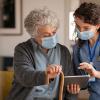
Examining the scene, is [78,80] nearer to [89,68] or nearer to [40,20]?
[89,68]

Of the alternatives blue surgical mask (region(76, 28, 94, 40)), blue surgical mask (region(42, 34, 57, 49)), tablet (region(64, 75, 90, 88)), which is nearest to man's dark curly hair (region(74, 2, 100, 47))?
blue surgical mask (region(76, 28, 94, 40))

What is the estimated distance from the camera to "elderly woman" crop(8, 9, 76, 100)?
1.45m

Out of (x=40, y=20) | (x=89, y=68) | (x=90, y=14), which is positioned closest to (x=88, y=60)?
(x=89, y=68)

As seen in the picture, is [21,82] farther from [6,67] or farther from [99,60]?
[6,67]

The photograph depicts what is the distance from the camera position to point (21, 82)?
142cm

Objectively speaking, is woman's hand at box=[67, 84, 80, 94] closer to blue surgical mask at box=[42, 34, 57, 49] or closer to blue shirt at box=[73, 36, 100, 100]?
blue shirt at box=[73, 36, 100, 100]

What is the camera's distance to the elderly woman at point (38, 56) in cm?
145

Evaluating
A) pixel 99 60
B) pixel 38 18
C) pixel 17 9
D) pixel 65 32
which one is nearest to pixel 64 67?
pixel 99 60

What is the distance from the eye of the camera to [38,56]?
1501mm

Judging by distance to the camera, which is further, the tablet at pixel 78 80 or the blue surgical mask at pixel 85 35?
the blue surgical mask at pixel 85 35

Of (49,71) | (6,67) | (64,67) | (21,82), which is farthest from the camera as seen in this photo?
(6,67)

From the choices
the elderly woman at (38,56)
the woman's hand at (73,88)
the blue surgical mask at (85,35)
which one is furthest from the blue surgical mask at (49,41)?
the woman's hand at (73,88)

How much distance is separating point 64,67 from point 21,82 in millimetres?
269

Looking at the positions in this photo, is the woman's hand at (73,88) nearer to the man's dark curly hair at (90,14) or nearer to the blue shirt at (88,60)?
the blue shirt at (88,60)
